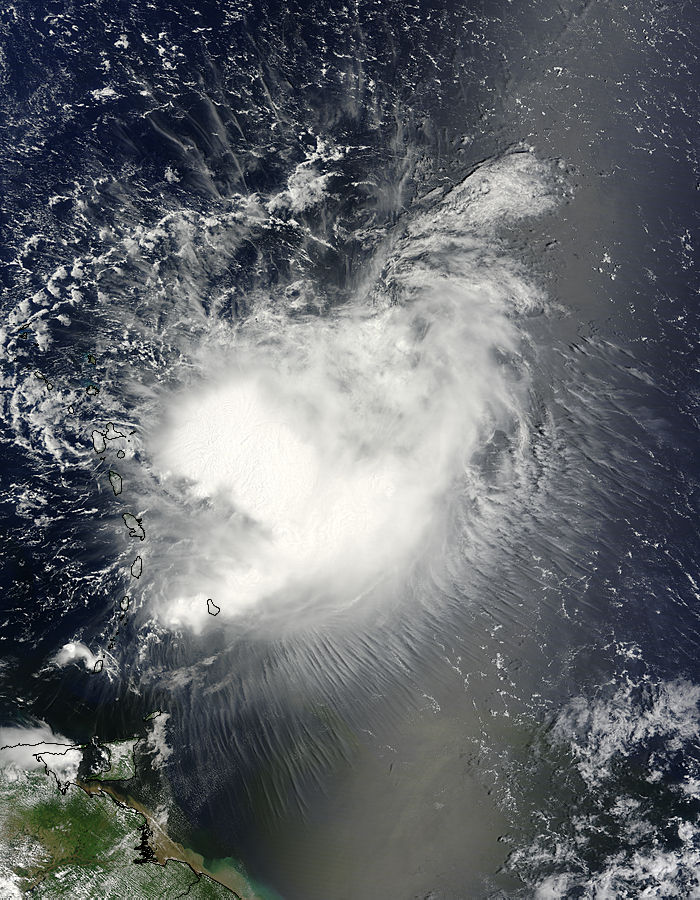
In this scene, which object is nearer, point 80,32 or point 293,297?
point 293,297

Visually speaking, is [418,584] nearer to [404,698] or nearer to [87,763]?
[404,698]

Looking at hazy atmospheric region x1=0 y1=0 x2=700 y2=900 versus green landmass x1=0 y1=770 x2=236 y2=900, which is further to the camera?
hazy atmospheric region x1=0 y1=0 x2=700 y2=900

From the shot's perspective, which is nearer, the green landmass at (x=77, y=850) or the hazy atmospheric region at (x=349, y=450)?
the green landmass at (x=77, y=850)

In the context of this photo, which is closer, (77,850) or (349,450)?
(77,850)

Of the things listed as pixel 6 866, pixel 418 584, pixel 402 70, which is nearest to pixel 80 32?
pixel 402 70

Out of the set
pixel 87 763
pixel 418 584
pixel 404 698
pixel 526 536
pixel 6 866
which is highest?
pixel 526 536

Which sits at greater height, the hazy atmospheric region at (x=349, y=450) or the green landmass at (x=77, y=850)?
the hazy atmospheric region at (x=349, y=450)

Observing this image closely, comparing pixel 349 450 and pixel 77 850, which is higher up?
pixel 349 450

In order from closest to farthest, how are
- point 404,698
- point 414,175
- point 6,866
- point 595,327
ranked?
1. point 6,866
2. point 404,698
3. point 595,327
4. point 414,175
